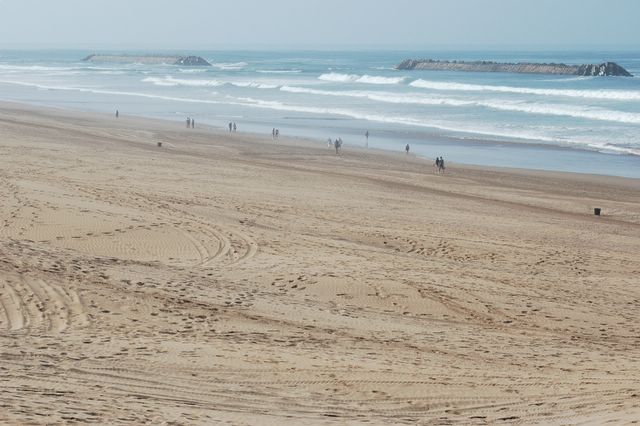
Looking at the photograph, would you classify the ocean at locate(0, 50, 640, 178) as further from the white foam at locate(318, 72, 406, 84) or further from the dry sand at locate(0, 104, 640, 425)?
the dry sand at locate(0, 104, 640, 425)

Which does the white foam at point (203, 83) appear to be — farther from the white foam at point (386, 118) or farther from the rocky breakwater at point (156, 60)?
the rocky breakwater at point (156, 60)

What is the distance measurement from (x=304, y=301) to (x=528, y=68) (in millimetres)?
114681

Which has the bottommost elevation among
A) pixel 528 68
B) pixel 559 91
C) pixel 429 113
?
pixel 429 113

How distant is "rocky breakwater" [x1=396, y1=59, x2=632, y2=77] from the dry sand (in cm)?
8710

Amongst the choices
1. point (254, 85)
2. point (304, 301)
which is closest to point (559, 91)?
point (254, 85)

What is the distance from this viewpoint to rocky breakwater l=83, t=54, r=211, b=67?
164m

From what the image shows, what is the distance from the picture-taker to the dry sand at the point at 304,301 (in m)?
8.15

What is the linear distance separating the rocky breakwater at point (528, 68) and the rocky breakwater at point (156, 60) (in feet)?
131

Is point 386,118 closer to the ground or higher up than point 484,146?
higher up

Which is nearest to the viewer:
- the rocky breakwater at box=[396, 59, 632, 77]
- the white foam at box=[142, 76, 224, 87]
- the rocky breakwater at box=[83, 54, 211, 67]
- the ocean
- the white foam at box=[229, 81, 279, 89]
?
the ocean

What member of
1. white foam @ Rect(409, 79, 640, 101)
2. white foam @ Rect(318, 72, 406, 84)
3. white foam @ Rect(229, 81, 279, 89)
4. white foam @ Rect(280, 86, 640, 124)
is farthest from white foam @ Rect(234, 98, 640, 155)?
white foam @ Rect(318, 72, 406, 84)

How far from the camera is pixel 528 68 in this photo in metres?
122

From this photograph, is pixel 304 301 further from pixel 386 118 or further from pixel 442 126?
pixel 386 118

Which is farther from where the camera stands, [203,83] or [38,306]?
[203,83]
